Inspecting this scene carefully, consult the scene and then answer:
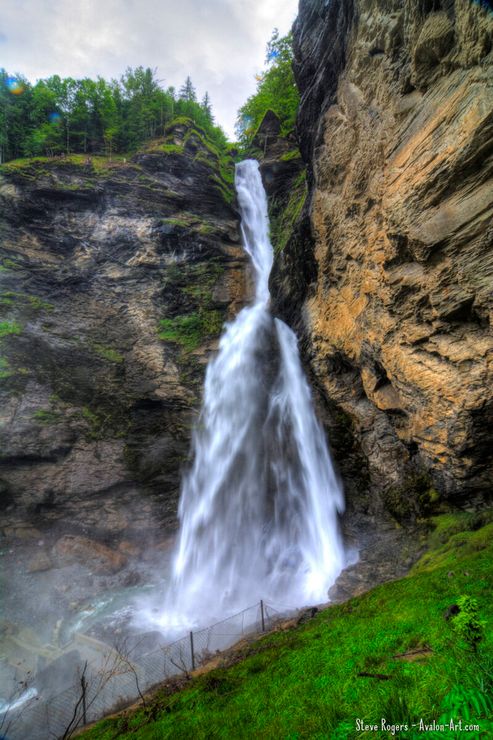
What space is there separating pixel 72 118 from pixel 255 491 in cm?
2895

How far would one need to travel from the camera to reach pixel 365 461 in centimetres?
1517

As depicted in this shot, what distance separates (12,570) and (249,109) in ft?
121

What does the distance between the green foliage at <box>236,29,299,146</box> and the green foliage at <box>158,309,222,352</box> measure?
15.9 metres

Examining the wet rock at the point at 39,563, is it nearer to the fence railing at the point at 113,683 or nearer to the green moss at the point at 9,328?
the fence railing at the point at 113,683

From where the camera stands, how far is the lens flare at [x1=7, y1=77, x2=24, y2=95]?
80.6 feet

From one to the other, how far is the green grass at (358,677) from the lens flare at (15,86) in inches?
1386

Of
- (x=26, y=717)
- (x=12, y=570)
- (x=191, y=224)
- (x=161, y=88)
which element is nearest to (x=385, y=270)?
(x=191, y=224)

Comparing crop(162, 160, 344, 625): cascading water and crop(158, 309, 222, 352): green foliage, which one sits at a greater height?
crop(158, 309, 222, 352): green foliage

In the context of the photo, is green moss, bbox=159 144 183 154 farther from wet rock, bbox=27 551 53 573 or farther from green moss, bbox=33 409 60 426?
wet rock, bbox=27 551 53 573

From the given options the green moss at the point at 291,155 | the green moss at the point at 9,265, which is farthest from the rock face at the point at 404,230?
the green moss at the point at 9,265

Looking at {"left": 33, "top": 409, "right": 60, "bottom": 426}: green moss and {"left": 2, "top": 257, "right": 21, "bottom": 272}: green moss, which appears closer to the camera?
{"left": 33, "top": 409, "right": 60, "bottom": 426}: green moss

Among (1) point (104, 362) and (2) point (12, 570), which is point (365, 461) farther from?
(2) point (12, 570)

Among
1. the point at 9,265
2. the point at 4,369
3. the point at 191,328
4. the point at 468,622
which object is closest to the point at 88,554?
the point at 4,369

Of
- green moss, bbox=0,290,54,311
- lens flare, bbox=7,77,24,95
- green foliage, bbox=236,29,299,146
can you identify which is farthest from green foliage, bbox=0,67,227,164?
green moss, bbox=0,290,54,311
